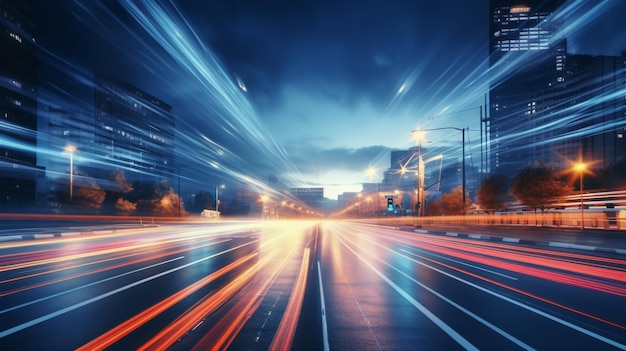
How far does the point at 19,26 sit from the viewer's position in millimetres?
65312

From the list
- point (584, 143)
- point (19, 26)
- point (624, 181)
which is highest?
point (19, 26)

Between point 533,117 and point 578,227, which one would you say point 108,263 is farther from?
point 533,117

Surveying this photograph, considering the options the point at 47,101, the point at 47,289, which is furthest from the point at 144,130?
the point at 47,289

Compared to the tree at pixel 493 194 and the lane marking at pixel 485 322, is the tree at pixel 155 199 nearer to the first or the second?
the tree at pixel 493 194

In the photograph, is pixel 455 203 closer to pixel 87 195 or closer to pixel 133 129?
pixel 87 195

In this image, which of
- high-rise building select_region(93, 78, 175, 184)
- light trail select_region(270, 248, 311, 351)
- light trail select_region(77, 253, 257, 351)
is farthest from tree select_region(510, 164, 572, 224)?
high-rise building select_region(93, 78, 175, 184)

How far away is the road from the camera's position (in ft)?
20.1

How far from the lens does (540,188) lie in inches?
2152

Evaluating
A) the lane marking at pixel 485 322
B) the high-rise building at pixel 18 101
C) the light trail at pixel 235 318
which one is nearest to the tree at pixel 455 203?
the high-rise building at pixel 18 101

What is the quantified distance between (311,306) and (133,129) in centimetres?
15349

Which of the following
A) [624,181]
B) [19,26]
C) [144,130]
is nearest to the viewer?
[624,181]

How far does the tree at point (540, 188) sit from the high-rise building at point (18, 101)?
6551 cm

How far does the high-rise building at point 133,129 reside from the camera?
139 metres

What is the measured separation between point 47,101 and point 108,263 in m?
72.7
